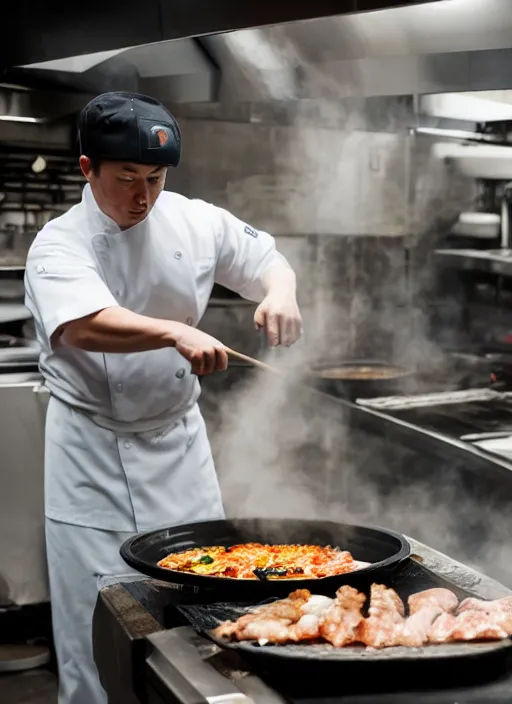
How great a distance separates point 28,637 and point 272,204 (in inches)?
83.0

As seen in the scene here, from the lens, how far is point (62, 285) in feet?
6.95

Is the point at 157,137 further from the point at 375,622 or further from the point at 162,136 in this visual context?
the point at 375,622

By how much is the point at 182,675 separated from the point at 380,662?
0.29 m

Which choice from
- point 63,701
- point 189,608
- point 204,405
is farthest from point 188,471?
point 204,405

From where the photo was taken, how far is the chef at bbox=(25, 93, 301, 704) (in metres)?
2.20

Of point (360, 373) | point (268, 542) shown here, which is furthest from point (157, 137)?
point (360, 373)

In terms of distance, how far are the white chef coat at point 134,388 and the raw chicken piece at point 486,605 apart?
110 cm

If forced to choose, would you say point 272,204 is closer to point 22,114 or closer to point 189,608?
point 22,114

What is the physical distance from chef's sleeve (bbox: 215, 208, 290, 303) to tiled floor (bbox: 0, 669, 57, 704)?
1714 millimetres

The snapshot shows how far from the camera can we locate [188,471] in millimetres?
2453

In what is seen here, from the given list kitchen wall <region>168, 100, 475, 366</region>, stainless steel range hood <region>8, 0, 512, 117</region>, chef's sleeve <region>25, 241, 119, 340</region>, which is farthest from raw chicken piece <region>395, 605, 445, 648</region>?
kitchen wall <region>168, 100, 475, 366</region>

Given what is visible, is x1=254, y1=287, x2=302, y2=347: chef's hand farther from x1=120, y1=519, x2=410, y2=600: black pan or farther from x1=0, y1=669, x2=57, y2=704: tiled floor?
x1=0, y1=669, x2=57, y2=704: tiled floor

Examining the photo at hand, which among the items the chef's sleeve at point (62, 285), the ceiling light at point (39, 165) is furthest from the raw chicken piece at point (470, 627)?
the ceiling light at point (39, 165)

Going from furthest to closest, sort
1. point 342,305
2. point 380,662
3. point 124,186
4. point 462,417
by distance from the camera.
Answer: point 342,305 < point 462,417 < point 124,186 < point 380,662
